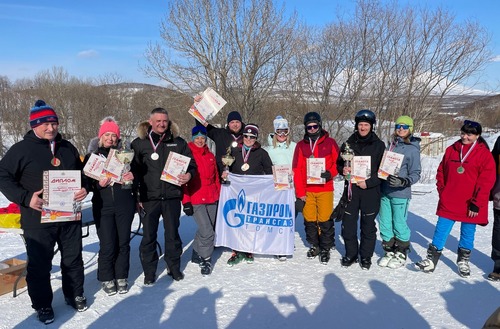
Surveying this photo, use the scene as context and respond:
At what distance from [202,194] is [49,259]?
2.13 meters

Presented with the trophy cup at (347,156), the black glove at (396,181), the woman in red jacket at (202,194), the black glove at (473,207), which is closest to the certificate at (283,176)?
the trophy cup at (347,156)

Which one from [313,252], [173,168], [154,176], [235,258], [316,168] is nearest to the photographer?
[173,168]

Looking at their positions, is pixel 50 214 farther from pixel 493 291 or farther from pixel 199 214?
pixel 493 291

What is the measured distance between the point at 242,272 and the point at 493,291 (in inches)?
128

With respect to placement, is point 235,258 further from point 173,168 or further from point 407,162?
point 407,162

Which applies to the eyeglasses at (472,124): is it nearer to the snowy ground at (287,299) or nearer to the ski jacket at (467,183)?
the ski jacket at (467,183)

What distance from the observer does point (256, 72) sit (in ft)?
55.7

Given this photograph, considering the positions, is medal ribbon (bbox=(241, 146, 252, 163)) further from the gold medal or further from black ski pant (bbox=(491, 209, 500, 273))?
black ski pant (bbox=(491, 209, 500, 273))

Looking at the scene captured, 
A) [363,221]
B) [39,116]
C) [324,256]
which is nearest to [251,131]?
[363,221]

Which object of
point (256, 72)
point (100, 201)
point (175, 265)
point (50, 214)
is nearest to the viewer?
point (50, 214)

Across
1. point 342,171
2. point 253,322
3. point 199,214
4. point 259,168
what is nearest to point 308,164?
point 342,171

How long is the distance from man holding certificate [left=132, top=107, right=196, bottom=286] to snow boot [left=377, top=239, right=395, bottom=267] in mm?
3073

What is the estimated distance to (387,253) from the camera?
5.50 m

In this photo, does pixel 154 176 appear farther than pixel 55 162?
Yes
